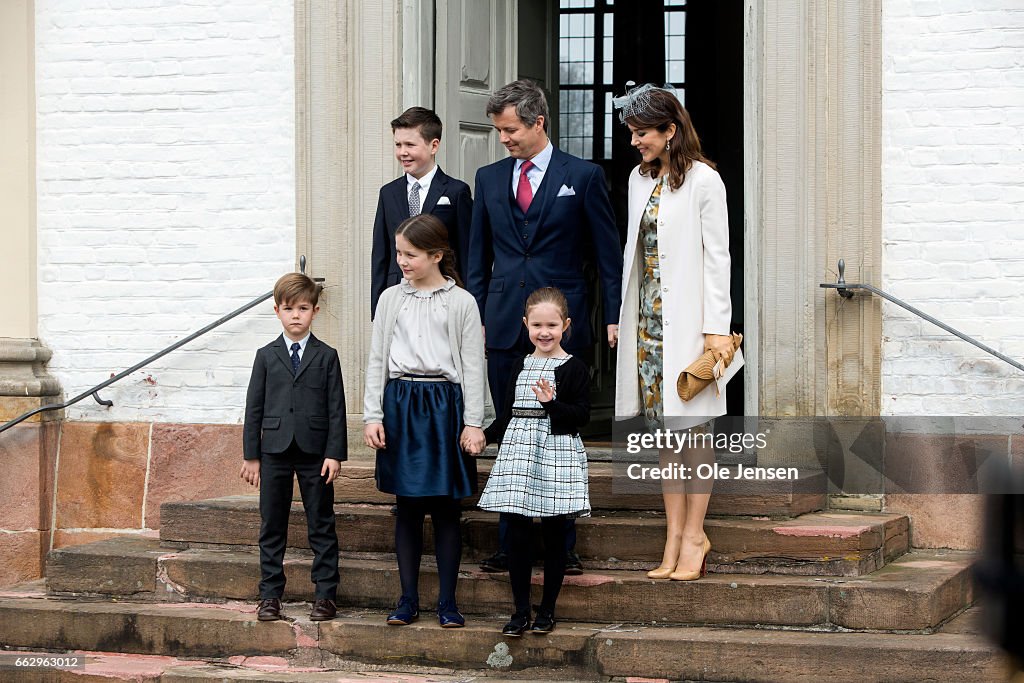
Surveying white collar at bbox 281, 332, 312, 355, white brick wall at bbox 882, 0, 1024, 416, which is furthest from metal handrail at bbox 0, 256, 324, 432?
white brick wall at bbox 882, 0, 1024, 416

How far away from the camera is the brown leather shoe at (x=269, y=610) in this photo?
4.79m

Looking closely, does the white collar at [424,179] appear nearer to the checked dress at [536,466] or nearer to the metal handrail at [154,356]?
the checked dress at [536,466]

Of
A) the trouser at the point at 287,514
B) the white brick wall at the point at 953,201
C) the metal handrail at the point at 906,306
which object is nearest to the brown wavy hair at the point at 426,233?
the trouser at the point at 287,514

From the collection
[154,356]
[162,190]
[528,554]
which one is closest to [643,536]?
[528,554]

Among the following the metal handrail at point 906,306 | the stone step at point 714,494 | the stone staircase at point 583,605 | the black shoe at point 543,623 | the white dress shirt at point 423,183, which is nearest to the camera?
the stone staircase at point 583,605

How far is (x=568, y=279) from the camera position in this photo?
4.86 meters

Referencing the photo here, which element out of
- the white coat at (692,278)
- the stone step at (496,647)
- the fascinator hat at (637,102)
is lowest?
the stone step at (496,647)

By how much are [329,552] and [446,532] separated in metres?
0.48

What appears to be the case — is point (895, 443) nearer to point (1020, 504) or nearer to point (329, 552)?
point (329, 552)

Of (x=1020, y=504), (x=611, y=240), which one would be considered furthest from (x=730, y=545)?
(x=1020, y=504)

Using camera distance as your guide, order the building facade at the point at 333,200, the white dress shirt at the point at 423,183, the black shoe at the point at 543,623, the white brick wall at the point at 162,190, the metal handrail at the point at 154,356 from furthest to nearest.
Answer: the white brick wall at the point at 162,190 < the metal handrail at the point at 154,356 < the building facade at the point at 333,200 < the white dress shirt at the point at 423,183 < the black shoe at the point at 543,623

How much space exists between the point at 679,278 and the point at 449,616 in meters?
1.40

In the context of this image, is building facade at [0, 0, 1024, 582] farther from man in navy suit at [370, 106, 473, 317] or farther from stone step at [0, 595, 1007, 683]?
stone step at [0, 595, 1007, 683]

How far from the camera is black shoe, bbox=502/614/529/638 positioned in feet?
14.6
